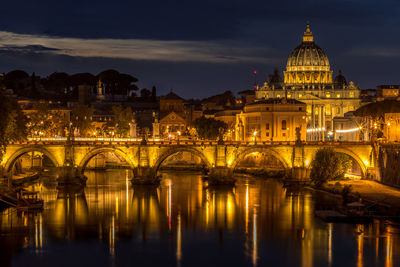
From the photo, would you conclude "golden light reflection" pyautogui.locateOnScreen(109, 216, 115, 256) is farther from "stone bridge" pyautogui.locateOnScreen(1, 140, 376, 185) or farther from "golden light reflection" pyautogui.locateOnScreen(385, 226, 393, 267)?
"stone bridge" pyautogui.locateOnScreen(1, 140, 376, 185)

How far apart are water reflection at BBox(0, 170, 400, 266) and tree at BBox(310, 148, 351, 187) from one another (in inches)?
118

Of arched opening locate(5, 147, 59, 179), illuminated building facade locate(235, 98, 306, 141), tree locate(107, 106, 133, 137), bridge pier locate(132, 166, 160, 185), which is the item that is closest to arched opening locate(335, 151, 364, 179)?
bridge pier locate(132, 166, 160, 185)

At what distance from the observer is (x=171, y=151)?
75.0 metres

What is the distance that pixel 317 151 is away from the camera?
7275 cm

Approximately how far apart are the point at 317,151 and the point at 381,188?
10440 millimetres

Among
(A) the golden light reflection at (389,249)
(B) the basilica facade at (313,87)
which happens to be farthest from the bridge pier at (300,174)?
(B) the basilica facade at (313,87)

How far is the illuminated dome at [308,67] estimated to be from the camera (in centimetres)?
17600

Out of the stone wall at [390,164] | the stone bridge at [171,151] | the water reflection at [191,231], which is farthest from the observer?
the stone bridge at [171,151]

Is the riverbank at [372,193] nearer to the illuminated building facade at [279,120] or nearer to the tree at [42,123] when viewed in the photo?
the illuminated building facade at [279,120]

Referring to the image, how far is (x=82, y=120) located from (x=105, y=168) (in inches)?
1011

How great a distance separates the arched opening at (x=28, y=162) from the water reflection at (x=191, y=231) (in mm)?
6012

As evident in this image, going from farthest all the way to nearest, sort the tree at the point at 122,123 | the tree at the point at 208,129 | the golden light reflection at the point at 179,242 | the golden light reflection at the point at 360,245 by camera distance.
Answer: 1. the tree at the point at 208,129
2. the tree at the point at 122,123
3. the golden light reflection at the point at 179,242
4. the golden light reflection at the point at 360,245

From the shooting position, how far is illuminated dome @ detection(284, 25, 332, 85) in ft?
577

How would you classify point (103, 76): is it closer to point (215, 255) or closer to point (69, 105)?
point (69, 105)
